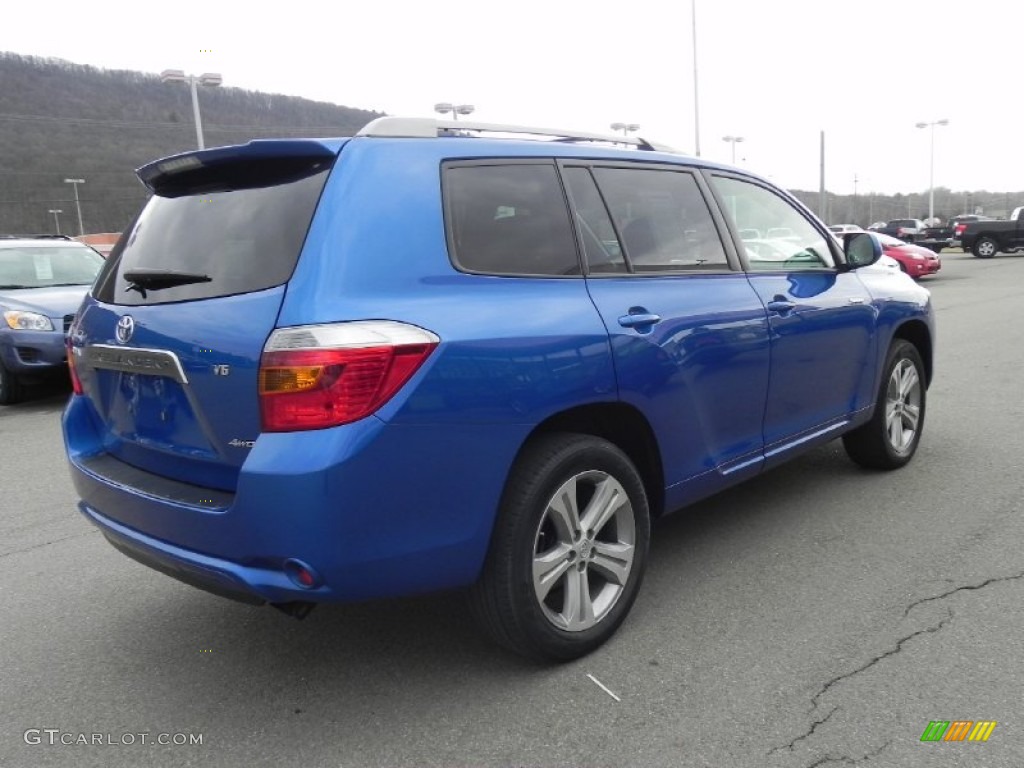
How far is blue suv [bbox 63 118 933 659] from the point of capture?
7.52ft

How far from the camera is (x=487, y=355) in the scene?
2.47 m

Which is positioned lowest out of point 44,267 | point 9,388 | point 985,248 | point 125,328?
point 985,248

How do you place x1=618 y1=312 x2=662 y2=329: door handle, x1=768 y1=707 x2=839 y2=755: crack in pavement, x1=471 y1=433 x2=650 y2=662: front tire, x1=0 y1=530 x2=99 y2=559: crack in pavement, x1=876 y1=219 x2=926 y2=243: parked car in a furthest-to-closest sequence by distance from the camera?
x1=876 y1=219 x2=926 y2=243: parked car, x1=0 y1=530 x2=99 y2=559: crack in pavement, x1=618 y1=312 x2=662 y2=329: door handle, x1=471 y1=433 x2=650 y2=662: front tire, x1=768 y1=707 x2=839 y2=755: crack in pavement

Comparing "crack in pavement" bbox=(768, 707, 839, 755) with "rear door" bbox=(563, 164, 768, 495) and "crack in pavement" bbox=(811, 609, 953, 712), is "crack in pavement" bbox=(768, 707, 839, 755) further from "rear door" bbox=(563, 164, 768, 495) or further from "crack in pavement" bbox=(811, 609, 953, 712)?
"rear door" bbox=(563, 164, 768, 495)

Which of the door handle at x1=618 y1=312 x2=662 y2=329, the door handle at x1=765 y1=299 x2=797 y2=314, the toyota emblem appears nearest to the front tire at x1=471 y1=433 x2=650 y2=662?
the door handle at x1=618 y1=312 x2=662 y2=329

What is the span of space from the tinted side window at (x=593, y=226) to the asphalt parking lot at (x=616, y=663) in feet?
4.50

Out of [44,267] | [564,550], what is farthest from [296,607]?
[44,267]

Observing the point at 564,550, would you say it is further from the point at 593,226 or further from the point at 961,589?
the point at 961,589

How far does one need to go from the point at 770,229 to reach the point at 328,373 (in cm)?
267

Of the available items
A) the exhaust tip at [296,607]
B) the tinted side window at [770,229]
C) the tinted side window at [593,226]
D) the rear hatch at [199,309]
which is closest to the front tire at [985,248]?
the tinted side window at [770,229]

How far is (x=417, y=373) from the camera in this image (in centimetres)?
233

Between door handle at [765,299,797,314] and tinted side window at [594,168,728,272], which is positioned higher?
tinted side window at [594,168,728,272]

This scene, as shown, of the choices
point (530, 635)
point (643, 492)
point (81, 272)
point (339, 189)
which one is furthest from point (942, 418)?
point (81, 272)

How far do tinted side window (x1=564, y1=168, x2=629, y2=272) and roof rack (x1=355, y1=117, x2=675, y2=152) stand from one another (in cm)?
23
